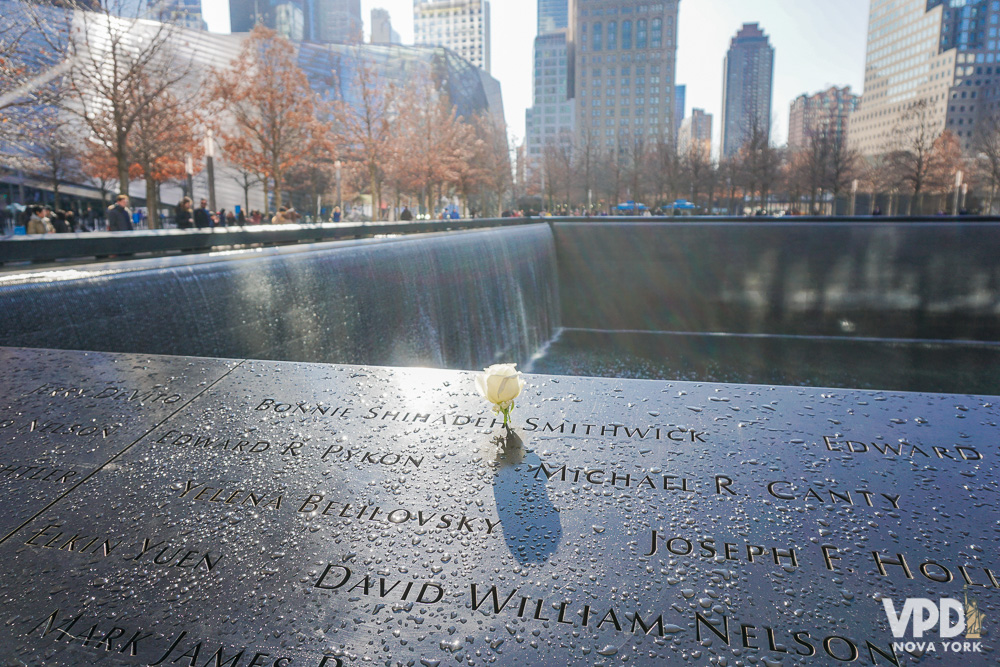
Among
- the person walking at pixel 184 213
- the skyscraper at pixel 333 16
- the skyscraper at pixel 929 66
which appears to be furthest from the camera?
the skyscraper at pixel 333 16

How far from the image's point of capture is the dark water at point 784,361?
1065cm

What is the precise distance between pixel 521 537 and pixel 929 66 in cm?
12141

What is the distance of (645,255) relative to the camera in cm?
1374

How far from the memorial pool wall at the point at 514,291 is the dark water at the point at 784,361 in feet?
1.26

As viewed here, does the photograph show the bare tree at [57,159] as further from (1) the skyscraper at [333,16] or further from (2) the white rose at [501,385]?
(1) the skyscraper at [333,16]

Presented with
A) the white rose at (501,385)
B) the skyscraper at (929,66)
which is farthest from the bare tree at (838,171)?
the skyscraper at (929,66)

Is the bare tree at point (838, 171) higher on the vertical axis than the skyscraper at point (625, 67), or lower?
lower

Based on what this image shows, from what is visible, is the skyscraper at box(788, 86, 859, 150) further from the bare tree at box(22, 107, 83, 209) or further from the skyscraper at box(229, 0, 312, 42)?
the bare tree at box(22, 107, 83, 209)

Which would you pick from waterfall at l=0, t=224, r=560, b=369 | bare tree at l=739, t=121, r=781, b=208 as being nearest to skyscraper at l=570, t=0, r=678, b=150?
bare tree at l=739, t=121, r=781, b=208

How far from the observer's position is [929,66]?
9731 centimetres

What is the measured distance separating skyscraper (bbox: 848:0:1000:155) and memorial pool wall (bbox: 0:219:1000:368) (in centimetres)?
8026

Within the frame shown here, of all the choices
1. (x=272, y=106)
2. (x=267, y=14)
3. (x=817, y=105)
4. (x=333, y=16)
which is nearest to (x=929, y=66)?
(x=817, y=105)

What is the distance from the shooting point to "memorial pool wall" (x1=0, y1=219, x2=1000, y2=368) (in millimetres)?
3873

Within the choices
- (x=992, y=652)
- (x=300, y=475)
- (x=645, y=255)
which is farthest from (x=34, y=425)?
(x=645, y=255)
